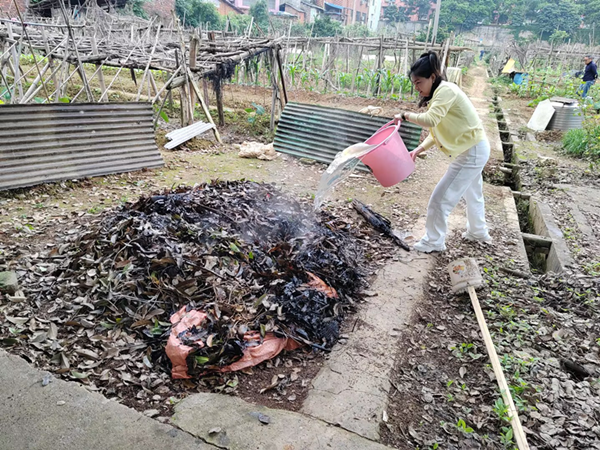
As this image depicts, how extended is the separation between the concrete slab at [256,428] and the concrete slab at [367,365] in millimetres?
99

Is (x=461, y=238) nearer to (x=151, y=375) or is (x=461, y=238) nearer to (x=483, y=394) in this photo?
(x=483, y=394)

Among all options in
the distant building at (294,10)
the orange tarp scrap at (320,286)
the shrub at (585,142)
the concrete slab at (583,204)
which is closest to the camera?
the orange tarp scrap at (320,286)

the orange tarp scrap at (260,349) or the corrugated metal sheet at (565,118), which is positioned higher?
the corrugated metal sheet at (565,118)

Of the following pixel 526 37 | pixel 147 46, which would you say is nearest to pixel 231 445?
pixel 147 46

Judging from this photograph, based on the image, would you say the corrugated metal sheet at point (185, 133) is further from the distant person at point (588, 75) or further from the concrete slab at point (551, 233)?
the distant person at point (588, 75)

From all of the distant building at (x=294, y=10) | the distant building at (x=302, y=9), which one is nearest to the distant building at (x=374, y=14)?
the distant building at (x=302, y=9)

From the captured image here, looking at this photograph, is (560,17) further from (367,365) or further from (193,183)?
(367,365)

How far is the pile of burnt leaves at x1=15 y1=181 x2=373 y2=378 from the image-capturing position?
8.98ft

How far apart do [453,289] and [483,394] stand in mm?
1174

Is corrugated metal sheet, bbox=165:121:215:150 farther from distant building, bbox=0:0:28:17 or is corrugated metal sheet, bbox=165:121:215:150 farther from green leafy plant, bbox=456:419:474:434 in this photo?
distant building, bbox=0:0:28:17

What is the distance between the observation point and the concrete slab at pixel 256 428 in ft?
6.80

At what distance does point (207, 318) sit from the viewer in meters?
2.77

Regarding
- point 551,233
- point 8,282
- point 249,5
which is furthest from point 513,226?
point 249,5

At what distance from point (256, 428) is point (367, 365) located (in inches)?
35.9
